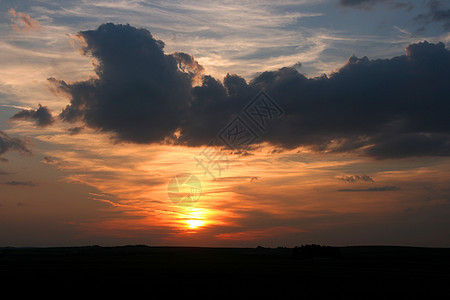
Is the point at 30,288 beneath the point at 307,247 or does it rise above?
beneath

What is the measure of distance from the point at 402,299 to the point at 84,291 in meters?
32.8

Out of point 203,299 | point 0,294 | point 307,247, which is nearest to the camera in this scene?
point 203,299

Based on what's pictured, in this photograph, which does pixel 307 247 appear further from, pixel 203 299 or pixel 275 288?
pixel 203 299

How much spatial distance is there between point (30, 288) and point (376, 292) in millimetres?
39151

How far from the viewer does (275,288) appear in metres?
52.2

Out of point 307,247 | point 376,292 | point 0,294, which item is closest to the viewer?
point 0,294

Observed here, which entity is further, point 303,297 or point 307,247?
point 307,247

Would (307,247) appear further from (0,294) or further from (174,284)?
(0,294)

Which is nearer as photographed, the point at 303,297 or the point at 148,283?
the point at 303,297

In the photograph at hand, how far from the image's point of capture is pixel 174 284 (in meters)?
56.4

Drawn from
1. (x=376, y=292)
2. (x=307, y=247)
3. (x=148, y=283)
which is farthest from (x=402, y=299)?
(x=307, y=247)

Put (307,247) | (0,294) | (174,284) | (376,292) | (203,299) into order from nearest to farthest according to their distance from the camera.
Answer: (203,299) → (0,294) → (376,292) → (174,284) → (307,247)

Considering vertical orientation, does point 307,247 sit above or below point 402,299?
above

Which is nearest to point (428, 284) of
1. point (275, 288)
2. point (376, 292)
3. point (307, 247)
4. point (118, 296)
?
point (376, 292)
